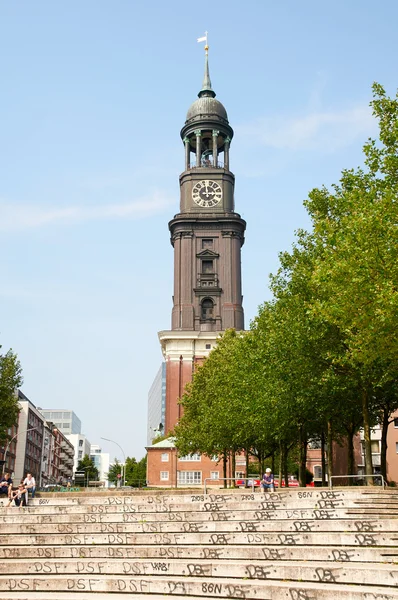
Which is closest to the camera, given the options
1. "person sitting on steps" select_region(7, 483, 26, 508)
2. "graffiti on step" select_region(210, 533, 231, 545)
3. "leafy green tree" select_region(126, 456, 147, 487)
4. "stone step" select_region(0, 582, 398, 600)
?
"stone step" select_region(0, 582, 398, 600)

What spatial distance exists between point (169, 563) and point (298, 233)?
25848 millimetres

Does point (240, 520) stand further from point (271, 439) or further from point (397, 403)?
point (271, 439)

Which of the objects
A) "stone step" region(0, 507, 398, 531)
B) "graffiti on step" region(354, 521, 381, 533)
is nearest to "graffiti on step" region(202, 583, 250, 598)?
"graffiti on step" region(354, 521, 381, 533)

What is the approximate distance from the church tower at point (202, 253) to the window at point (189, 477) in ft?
35.9

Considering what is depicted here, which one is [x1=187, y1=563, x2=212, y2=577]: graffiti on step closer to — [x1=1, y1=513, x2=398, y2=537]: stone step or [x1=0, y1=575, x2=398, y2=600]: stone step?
[x1=0, y1=575, x2=398, y2=600]: stone step

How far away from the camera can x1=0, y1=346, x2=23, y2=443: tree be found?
50.1m

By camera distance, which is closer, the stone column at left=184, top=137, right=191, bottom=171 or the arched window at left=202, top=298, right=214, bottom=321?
the arched window at left=202, top=298, right=214, bottom=321

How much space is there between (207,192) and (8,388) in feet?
217

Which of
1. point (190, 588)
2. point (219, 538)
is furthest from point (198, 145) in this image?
point (190, 588)

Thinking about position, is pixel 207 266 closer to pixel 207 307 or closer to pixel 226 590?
pixel 207 307

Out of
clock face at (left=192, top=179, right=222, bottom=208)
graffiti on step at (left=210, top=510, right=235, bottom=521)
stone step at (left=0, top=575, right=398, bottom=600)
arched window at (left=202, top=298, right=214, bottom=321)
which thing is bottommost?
stone step at (left=0, top=575, right=398, bottom=600)

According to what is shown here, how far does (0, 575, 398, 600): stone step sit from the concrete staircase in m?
0.02

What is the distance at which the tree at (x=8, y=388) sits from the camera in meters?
50.1

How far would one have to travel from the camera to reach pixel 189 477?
85500 mm
